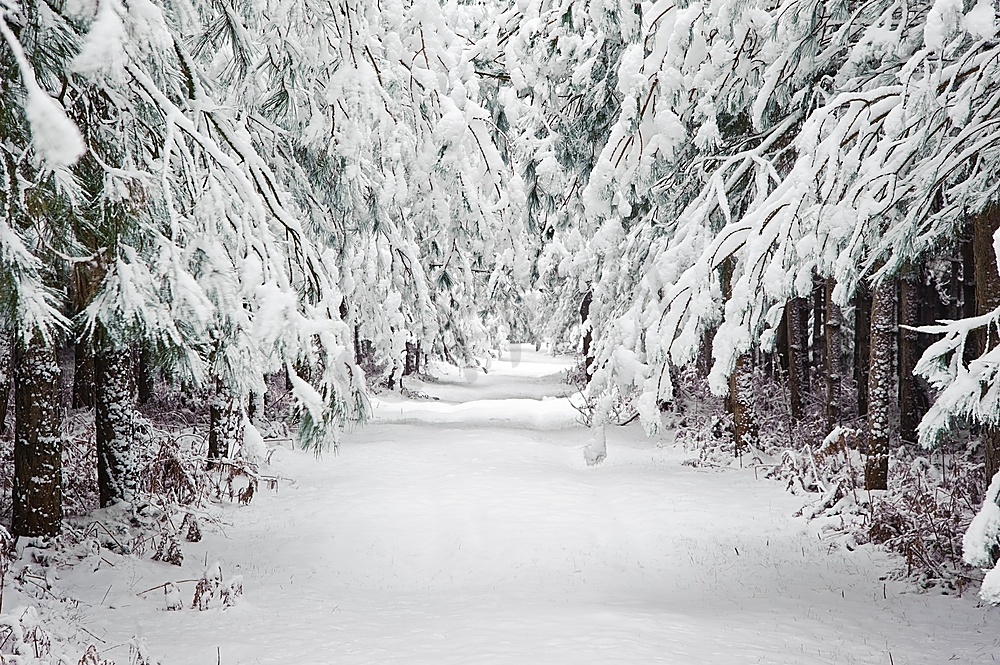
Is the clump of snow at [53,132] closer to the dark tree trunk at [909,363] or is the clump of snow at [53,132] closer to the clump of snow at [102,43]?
the clump of snow at [102,43]

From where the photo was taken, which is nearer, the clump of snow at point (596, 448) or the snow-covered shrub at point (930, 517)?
the clump of snow at point (596, 448)

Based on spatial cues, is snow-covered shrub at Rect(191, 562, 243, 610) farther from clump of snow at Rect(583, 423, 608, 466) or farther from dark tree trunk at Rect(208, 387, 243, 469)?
dark tree trunk at Rect(208, 387, 243, 469)

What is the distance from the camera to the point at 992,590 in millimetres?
2904

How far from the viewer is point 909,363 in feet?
42.8

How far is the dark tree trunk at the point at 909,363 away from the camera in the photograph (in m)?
12.3

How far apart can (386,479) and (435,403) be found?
45.9ft

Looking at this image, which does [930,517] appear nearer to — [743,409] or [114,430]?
[743,409]

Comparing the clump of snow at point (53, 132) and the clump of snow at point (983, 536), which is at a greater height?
the clump of snow at point (53, 132)

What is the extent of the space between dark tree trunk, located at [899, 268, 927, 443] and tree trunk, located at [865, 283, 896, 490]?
1223 millimetres

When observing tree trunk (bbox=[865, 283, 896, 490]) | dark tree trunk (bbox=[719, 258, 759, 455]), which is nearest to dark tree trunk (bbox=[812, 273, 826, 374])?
dark tree trunk (bbox=[719, 258, 759, 455])

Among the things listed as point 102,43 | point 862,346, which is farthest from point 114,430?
point 862,346

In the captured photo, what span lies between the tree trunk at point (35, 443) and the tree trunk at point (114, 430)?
1362mm

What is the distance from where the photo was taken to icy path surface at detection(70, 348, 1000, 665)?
5828 millimetres

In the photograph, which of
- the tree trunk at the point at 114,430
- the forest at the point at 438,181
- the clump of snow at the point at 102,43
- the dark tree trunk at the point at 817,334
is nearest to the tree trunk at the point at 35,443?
the forest at the point at 438,181
